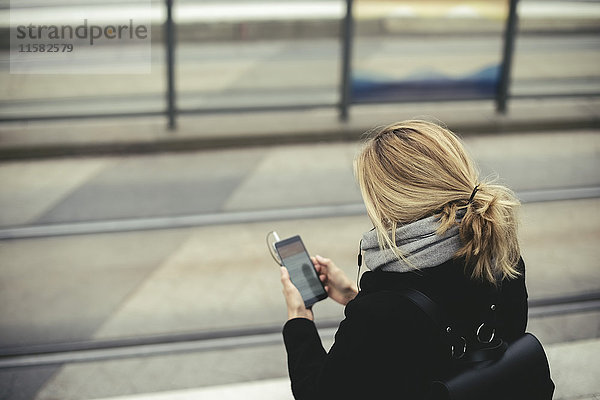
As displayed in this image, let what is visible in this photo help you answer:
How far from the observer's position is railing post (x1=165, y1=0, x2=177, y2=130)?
7.71 metres

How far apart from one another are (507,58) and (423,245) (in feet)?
23.9

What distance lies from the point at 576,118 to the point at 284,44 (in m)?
3.33

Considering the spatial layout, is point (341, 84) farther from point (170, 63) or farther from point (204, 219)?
point (204, 219)

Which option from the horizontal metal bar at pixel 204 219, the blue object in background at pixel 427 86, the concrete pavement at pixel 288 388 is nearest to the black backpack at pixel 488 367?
the concrete pavement at pixel 288 388

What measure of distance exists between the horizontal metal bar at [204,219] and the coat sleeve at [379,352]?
10.7ft

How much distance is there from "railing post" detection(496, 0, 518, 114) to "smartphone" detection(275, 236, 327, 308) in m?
6.65

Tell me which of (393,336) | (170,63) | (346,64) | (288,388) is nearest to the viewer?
(393,336)

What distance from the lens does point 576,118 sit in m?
8.51

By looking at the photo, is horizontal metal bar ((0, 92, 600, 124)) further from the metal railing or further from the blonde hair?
the blonde hair

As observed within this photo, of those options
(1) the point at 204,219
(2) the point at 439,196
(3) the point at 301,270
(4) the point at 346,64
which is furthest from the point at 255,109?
(2) the point at 439,196

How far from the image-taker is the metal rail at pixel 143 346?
386 centimetres

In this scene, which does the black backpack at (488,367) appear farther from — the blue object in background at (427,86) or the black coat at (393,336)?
the blue object in background at (427,86)

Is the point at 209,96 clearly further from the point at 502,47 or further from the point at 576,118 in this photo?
the point at 576,118

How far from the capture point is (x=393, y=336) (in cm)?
177
